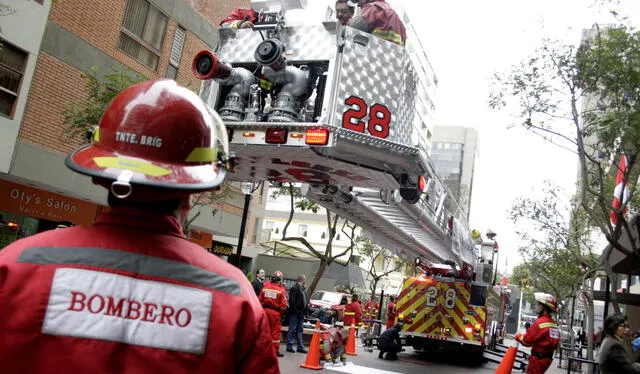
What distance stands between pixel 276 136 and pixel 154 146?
14.3 ft

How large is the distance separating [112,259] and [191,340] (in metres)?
0.30

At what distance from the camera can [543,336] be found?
8391 mm

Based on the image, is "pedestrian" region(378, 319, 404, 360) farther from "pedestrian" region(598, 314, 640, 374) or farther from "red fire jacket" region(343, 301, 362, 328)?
"pedestrian" region(598, 314, 640, 374)

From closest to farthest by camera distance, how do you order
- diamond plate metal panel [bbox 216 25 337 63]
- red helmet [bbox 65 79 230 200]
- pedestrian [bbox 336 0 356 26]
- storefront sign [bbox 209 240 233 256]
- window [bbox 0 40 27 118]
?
red helmet [bbox 65 79 230 200]
diamond plate metal panel [bbox 216 25 337 63]
pedestrian [bbox 336 0 356 26]
window [bbox 0 40 27 118]
storefront sign [bbox 209 240 233 256]

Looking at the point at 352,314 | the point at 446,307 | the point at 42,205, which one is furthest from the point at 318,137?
the point at 42,205

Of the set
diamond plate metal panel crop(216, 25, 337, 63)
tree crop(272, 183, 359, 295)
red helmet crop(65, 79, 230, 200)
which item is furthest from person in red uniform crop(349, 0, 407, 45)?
tree crop(272, 183, 359, 295)

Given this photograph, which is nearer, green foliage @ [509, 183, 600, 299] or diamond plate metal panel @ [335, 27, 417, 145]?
diamond plate metal panel @ [335, 27, 417, 145]

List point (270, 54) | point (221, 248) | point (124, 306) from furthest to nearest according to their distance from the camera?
1. point (221, 248)
2. point (270, 54)
3. point (124, 306)

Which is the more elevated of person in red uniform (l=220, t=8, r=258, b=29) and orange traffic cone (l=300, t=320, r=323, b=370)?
person in red uniform (l=220, t=8, r=258, b=29)

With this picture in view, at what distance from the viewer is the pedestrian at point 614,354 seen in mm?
6359

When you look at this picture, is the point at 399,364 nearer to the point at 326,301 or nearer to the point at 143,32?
the point at 326,301

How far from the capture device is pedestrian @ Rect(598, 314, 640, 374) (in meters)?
6.36

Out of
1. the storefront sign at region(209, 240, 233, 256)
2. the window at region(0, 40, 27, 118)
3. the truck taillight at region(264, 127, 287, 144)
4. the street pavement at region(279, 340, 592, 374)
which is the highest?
the window at region(0, 40, 27, 118)

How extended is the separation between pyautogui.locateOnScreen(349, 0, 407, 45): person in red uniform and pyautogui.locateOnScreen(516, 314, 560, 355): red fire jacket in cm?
459
